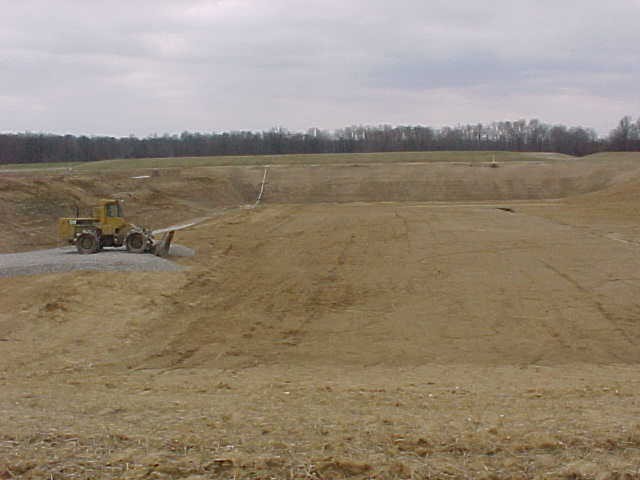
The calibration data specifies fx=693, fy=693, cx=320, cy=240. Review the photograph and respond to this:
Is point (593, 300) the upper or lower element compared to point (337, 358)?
upper

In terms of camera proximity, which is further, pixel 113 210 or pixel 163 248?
pixel 113 210

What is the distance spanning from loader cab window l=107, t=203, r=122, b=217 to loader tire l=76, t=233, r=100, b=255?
101 centimetres

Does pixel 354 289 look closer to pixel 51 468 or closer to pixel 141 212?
pixel 51 468

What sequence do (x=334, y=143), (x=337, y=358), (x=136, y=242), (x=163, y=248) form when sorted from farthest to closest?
(x=334, y=143) → (x=136, y=242) → (x=163, y=248) → (x=337, y=358)

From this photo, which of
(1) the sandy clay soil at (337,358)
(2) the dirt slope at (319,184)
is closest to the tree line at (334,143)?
(2) the dirt slope at (319,184)

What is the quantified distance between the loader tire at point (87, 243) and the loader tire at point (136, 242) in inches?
42.6

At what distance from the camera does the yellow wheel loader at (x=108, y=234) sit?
78.5ft

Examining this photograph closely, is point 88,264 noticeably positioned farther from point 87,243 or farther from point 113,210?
point 113,210

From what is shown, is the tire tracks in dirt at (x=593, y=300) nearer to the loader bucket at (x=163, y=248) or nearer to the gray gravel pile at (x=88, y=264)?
the gray gravel pile at (x=88, y=264)

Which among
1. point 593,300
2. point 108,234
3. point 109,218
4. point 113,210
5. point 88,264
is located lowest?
point 593,300

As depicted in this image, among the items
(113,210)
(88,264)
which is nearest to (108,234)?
(113,210)

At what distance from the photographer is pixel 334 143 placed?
147m

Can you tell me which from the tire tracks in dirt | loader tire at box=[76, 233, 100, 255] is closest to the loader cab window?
loader tire at box=[76, 233, 100, 255]

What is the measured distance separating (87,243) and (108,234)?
78 centimetres
